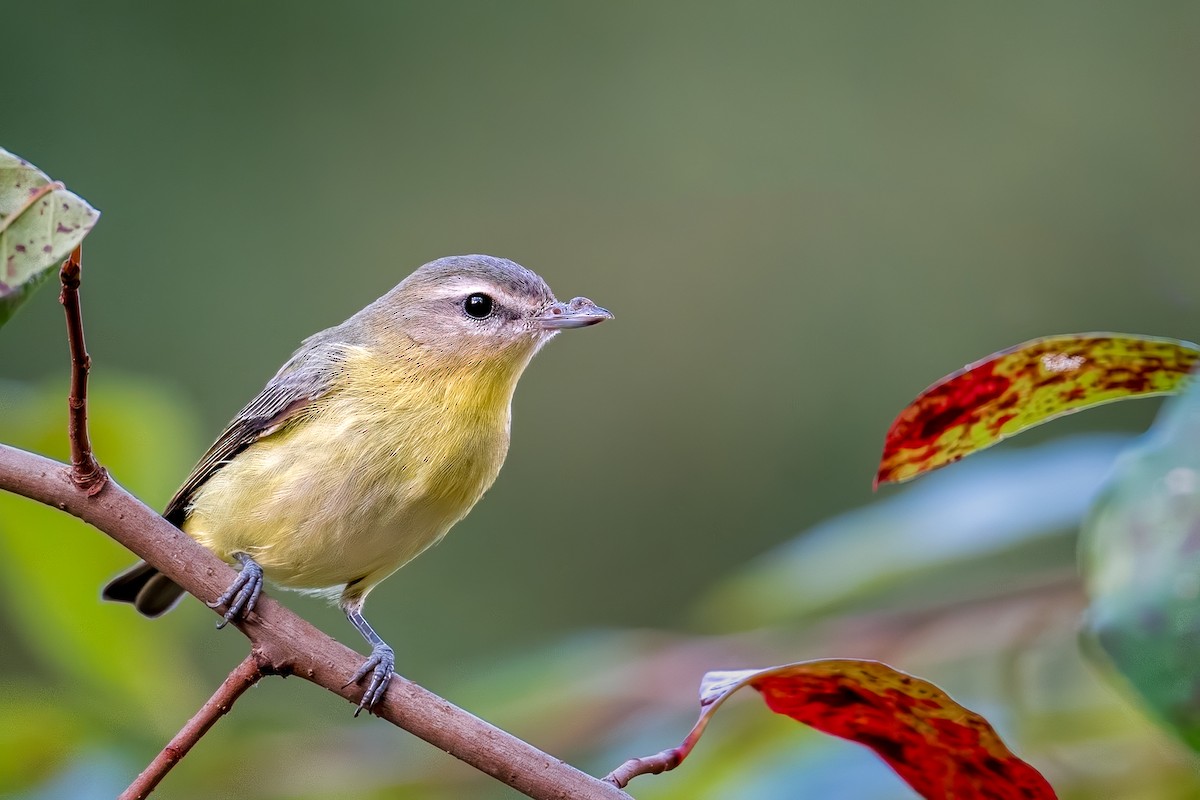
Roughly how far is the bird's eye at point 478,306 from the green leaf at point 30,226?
193 centimetres

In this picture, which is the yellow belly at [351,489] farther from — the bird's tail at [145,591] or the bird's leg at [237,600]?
the bird's leg at [237,600]

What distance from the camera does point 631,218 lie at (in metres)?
8.43

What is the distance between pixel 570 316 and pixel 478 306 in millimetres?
276

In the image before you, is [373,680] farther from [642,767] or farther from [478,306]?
[478,306]

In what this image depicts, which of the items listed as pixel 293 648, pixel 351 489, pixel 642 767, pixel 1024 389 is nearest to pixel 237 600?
pixel 293 648

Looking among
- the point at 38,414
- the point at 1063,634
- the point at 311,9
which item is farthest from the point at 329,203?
the point at 1063,634

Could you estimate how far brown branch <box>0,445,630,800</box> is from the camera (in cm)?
162

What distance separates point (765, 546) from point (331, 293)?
3.47 meters

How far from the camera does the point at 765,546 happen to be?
711 cm

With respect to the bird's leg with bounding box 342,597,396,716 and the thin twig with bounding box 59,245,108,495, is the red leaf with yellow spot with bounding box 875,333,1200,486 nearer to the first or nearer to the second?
the bird's leg with bounding box 342,597,396,716

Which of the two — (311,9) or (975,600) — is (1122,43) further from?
(975,600)

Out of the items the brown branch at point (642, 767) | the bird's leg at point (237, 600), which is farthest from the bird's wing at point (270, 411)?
the brown branch at point (642, 767)

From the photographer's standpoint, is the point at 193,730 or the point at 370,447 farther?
the point at 370,447

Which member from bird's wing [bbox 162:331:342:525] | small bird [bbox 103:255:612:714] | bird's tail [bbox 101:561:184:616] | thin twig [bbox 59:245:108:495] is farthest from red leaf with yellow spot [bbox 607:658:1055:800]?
bird's tail [bbox 101:561:184:616]
